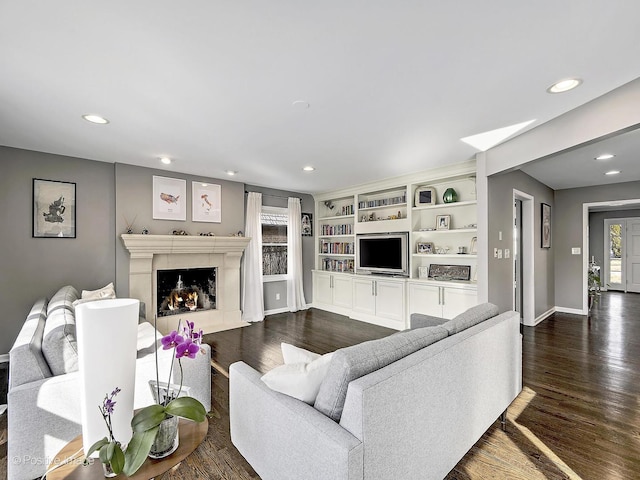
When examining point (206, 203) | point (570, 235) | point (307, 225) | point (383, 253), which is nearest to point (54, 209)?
point (206, 203)

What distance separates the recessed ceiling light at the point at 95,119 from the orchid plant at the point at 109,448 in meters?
2.50

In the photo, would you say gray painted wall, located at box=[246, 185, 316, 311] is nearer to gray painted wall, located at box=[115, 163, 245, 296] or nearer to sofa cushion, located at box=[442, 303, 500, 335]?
gray painted wall, located at box=[115, 163, 245, 296]

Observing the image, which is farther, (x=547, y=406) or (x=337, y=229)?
(x=337, y=229)

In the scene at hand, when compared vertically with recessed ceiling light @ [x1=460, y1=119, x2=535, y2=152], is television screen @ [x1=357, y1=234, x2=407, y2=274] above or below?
below

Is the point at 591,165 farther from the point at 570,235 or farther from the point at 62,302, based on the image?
the point at 62,302

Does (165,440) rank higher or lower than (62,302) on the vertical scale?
lower

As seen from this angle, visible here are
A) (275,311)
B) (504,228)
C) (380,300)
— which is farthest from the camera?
(275,311)

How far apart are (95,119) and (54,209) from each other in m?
1.78

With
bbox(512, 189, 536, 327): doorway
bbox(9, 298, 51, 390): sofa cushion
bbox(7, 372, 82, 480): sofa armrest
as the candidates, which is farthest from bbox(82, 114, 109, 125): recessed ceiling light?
bbox(512, 189, 536, 327): doorway

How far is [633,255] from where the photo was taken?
Result: 7938mm

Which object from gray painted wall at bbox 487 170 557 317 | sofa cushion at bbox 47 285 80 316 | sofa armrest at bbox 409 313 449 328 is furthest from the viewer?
gray painted wall at bbox 487 170 557 317

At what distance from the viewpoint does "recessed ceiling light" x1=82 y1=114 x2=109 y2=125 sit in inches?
102

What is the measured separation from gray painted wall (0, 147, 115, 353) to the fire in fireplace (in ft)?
2.37

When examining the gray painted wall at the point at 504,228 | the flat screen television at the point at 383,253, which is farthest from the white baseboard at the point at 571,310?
the flat screen television at the point at 383,253
